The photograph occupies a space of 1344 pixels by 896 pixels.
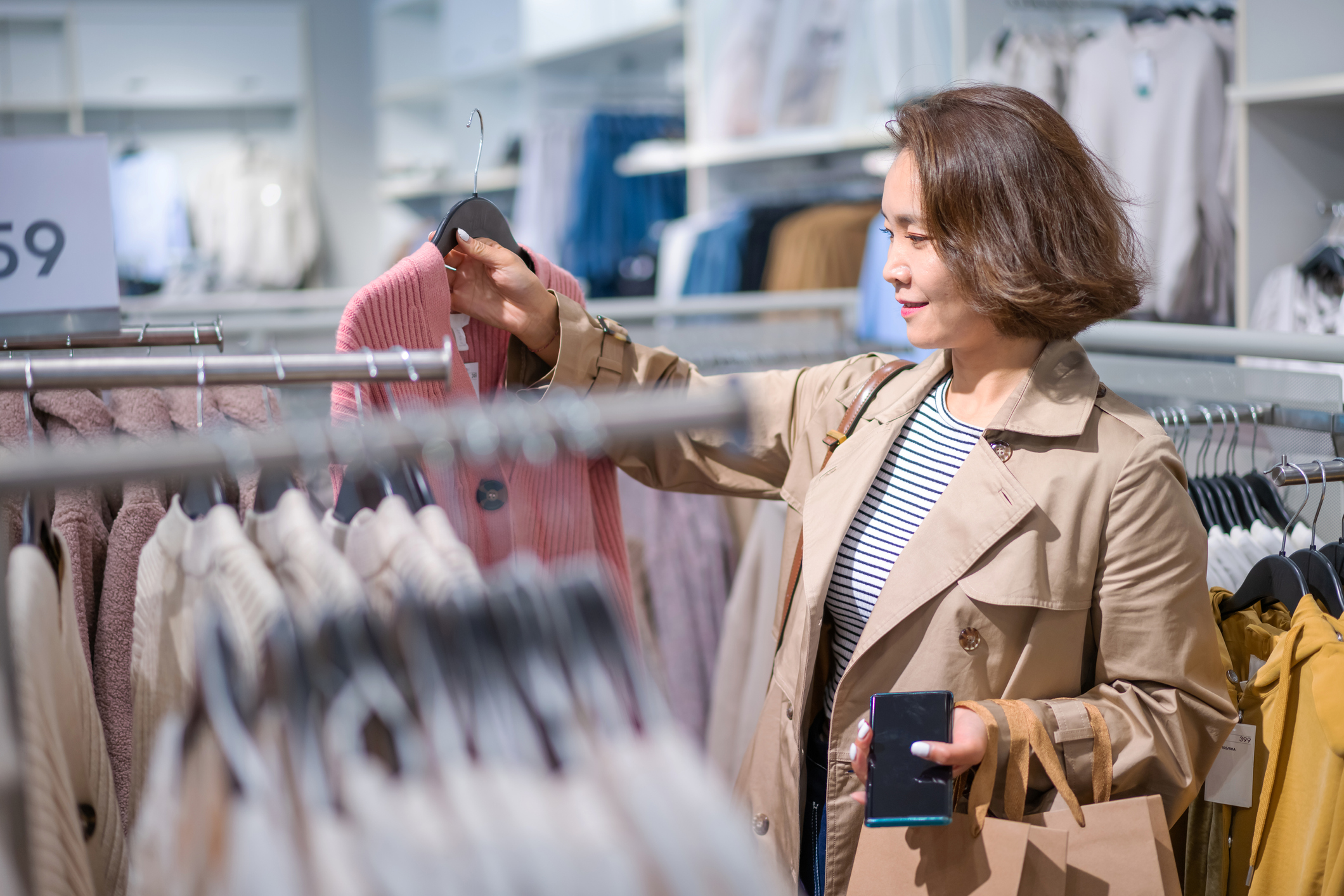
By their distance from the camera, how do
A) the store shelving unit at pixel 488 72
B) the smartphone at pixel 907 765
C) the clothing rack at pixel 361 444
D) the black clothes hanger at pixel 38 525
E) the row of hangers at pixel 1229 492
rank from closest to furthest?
the clothing rack at pixel 361 444, the black clothes hanger at pixel 38 525, the smartphone at pixel 907 765, the row of hangers at pixel 1229 492, the store shelving unit at pixel 488 72

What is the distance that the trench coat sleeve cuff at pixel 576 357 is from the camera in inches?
52.1

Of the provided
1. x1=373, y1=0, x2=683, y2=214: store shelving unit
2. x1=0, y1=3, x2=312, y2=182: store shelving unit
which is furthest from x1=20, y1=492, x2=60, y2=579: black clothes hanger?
x1=0, y1=3, x2=312, y2=182: store shelving unit

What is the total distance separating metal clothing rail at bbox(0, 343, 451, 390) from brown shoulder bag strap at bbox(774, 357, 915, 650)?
0.58m

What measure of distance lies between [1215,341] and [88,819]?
4.52 feet

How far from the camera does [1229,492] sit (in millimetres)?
1512

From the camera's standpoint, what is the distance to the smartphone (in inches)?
42.4

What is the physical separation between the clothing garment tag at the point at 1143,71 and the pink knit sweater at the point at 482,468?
2012 millimetres

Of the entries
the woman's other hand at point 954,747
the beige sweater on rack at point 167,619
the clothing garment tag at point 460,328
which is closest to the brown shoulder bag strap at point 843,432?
the woman's other hand at point 954,747

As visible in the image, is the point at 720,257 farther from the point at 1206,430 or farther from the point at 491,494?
the point at 491,494

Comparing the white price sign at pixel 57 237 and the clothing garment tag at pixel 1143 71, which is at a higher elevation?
the clothing garment tag at pixel 1143 71

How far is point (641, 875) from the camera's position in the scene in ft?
1.96

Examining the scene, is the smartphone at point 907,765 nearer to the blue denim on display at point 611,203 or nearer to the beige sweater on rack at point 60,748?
the beige sweater on rack at point 60,748

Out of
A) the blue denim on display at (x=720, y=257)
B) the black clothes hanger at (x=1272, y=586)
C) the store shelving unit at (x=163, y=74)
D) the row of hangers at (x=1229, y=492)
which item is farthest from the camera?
the store shelving unit at (x=163, y=74)

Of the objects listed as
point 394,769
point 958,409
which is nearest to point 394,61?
point 958,409
